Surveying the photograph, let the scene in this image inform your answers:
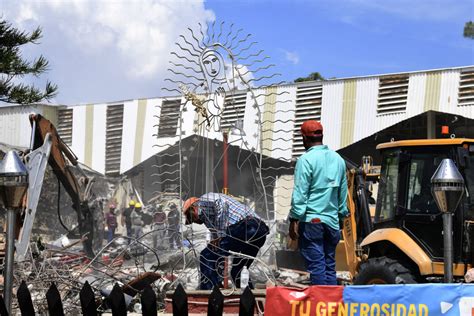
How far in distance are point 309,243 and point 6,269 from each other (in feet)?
8.34

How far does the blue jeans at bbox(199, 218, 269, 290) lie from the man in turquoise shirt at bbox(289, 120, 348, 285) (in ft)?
3.81

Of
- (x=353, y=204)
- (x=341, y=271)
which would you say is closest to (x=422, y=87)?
(x=341, y=271)

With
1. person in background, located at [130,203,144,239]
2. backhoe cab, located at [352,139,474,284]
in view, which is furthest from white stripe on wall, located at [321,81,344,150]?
backhoe cab, located at [352,139,474,284]

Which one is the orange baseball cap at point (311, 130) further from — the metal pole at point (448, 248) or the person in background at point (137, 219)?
the person in background at point (137, 219)

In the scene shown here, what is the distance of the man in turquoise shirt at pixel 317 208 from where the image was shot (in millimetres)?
7164

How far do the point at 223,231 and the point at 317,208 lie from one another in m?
1.59

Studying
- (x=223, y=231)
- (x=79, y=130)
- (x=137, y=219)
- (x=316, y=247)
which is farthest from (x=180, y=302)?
(x=79, y=130)

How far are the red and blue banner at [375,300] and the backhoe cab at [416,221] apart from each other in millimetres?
3106

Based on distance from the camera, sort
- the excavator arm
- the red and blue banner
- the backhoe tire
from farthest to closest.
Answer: the excavator arm
the backhoe tire
the red and blue banner

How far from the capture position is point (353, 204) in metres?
11.7

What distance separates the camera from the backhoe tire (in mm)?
8695

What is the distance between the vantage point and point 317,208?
7191 millimetres

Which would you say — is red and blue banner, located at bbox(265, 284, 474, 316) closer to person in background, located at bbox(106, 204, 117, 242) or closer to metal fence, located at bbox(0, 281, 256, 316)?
metal fence, located at bbox(0, 281, 256, 316)

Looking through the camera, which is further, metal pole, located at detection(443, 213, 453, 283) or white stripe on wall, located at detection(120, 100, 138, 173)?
white stripe on wall, located at detection(120, 100, 138, 173)
